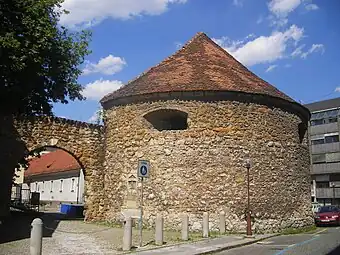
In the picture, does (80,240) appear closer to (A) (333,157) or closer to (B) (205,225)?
(B) (205,225)

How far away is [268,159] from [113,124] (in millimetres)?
7482

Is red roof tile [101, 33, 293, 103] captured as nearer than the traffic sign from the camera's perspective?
No

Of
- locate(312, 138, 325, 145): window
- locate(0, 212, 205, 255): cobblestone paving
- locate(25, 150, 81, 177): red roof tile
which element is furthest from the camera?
locate(312, 138, 325, 145): window

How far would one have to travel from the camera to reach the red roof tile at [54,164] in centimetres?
4174

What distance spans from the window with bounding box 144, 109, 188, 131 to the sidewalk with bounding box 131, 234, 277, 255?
580cm

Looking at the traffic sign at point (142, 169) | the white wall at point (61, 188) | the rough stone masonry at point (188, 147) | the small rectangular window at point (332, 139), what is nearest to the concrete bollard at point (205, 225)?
the rough stone masonry at point (188, 147)

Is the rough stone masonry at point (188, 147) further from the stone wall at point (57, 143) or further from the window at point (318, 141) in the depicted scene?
the window at point (318, 141)

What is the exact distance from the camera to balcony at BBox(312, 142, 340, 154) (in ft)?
192

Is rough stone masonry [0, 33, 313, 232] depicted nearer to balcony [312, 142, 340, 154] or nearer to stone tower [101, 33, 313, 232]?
stone tower [101, 33, 313, 232]

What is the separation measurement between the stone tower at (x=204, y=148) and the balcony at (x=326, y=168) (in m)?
39.6

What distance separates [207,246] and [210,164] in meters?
5.19

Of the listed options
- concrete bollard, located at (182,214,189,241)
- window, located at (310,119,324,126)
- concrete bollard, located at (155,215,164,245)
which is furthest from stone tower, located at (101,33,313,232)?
window, located at (310,119,324,126)

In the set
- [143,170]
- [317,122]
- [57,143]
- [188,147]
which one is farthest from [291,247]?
[317,122]

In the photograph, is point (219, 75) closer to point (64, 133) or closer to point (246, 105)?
point (246, 105)
